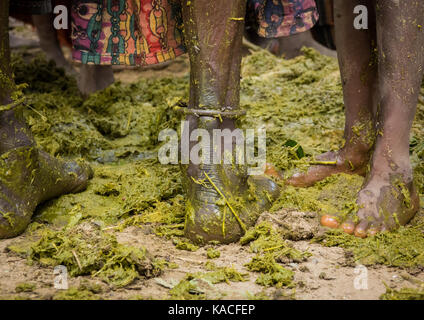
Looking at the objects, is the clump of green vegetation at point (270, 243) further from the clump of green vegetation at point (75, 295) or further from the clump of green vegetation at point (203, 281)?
the clump of green vegetation at point (75, 295)

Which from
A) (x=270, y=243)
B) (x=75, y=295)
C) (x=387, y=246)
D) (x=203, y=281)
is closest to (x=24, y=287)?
(x=75, y=295)

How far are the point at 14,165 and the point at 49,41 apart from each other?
2.45 meters

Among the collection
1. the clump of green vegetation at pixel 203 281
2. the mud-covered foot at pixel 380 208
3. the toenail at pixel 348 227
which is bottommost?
the clump of green vegetation at pixel 203 281

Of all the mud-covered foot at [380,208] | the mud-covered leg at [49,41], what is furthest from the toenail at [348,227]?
the mud-covered leg at [49,41]

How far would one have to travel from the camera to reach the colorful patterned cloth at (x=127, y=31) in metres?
2.10

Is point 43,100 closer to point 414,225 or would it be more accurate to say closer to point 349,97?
point 349,97

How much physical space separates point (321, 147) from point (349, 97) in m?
0.43

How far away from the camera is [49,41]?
12.6ft

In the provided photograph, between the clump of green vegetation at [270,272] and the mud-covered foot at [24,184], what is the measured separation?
0.78m

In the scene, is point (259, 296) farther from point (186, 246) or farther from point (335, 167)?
point (335, 167)

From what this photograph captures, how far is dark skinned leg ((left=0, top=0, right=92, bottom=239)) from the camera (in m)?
1.62

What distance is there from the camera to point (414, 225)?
5.75 feet

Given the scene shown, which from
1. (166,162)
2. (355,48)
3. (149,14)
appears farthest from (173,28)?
(355,48)

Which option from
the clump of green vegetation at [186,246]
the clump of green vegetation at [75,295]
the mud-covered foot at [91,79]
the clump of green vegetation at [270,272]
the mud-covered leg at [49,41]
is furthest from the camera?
the mud-covered leg at [49,41]
